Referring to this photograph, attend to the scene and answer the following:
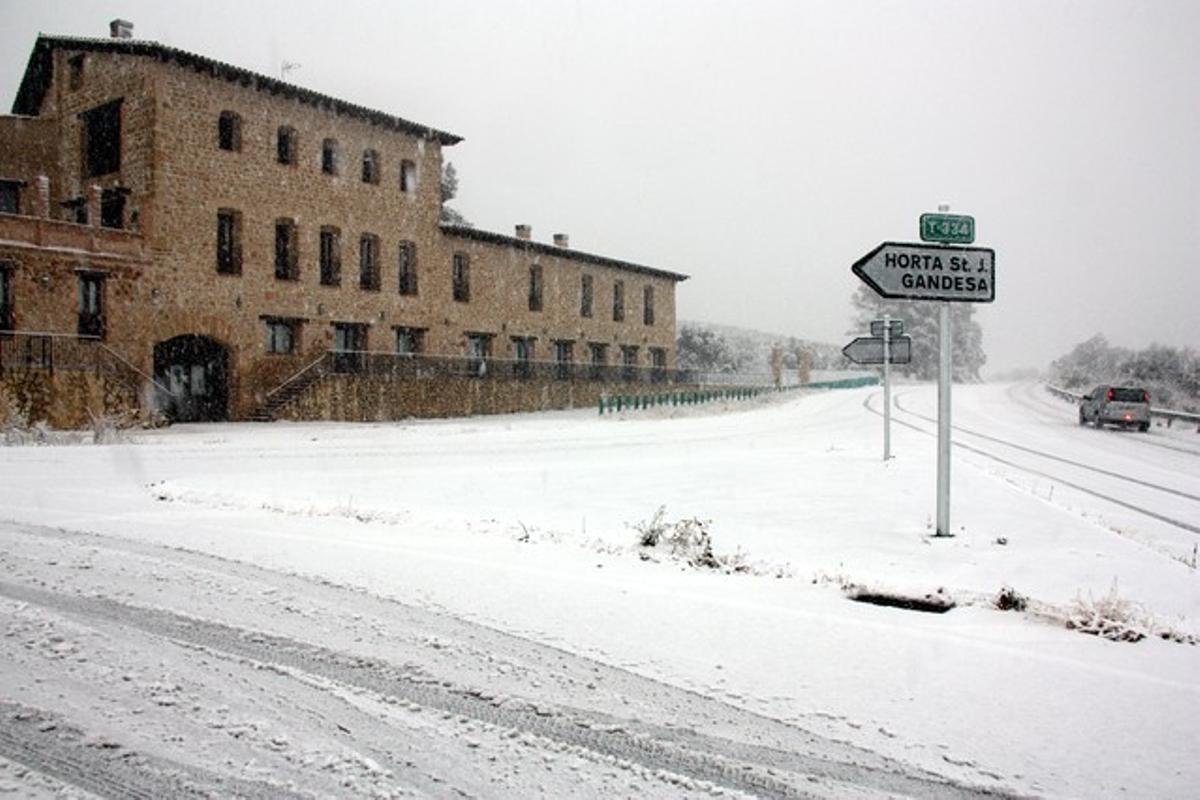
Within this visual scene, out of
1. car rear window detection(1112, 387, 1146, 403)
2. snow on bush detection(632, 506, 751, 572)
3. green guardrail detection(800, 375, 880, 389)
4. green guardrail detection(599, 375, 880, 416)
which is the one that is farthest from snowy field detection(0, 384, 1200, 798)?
green guardrail detection(800, 375, 880, 389)

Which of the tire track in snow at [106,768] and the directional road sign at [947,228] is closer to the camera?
the tire track in snow at [106,768]

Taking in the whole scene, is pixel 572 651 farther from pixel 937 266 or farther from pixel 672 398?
pixel 672 398

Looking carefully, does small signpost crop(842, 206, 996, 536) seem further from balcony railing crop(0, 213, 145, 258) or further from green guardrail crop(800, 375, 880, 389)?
green guardrail crop(800, 375, 880, 389)

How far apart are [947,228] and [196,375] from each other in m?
29.0

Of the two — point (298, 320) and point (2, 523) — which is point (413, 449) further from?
point (298, 320)

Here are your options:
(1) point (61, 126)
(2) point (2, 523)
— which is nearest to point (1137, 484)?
(2) point (2, 523)

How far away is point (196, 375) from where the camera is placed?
30.5m

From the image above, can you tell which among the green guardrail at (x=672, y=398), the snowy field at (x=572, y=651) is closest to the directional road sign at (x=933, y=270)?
the snowy field at (x=572, y=651)

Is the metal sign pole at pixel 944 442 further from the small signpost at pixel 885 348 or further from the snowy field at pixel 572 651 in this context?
the small signpost at pixel 885 348

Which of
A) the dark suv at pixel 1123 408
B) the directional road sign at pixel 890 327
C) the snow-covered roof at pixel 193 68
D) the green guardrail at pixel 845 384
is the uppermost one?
the snow-covered roof at pixel 193 68

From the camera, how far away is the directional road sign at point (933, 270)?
337 inches

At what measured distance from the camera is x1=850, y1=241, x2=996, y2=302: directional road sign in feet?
28.1

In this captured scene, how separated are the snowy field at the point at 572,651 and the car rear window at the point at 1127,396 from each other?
22.2 metres

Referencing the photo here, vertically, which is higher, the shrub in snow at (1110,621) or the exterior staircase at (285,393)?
the exterior staircase at (285,393)
